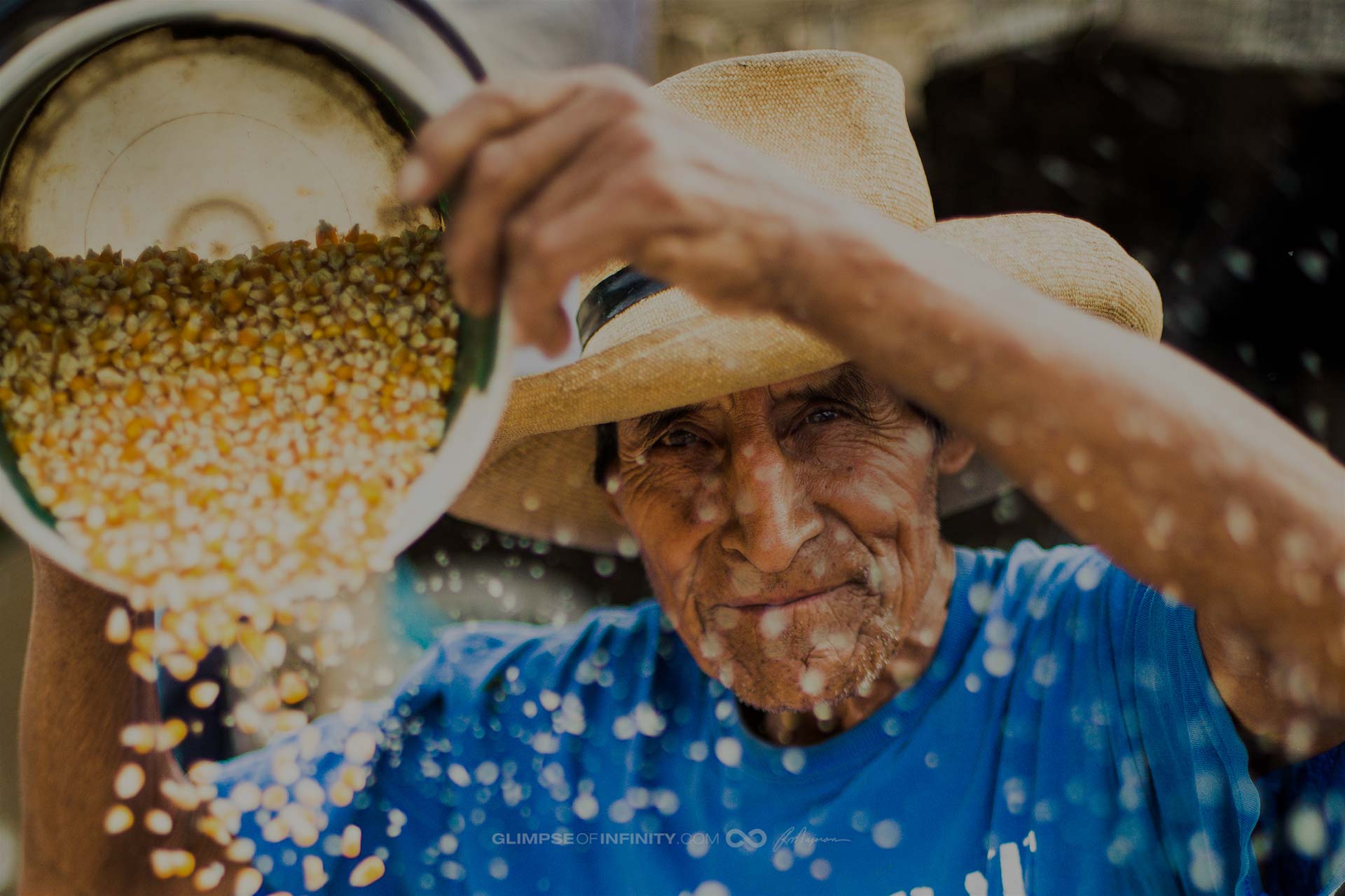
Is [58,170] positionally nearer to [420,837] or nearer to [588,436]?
[588,436]

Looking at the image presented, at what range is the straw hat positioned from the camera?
4.57 ft

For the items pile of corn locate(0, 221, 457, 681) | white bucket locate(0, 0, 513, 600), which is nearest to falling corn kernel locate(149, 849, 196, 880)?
pile of corn locate(0, 221, 457, 681)

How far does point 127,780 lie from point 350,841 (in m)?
0.35

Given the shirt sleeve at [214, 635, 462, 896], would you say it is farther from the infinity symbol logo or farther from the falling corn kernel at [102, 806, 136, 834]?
the infinity symbol logo

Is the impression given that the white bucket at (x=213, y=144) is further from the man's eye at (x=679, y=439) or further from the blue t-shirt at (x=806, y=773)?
the blue t-shirt at (x=806, y=773)

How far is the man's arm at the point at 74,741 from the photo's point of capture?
1.46m

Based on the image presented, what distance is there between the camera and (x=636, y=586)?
325 centimetres

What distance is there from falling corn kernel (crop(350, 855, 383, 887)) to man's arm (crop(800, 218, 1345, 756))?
127cm

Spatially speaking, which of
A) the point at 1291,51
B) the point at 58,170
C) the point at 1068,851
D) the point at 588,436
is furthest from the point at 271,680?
the point at 1291,51

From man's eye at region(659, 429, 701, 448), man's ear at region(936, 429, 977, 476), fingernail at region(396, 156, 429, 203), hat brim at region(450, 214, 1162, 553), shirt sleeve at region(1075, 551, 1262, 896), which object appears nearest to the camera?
fingernail at region(396, 156, 429, 203)

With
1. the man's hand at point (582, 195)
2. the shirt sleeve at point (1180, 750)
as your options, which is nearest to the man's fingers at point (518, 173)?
the man's hand at point (582, 195)

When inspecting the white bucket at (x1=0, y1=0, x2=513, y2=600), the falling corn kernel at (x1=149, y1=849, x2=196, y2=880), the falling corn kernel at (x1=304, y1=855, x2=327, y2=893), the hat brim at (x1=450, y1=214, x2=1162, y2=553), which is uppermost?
the white bucket at (x1=0, y1=0, x2=513, y2=600)

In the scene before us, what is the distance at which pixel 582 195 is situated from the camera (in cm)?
73
